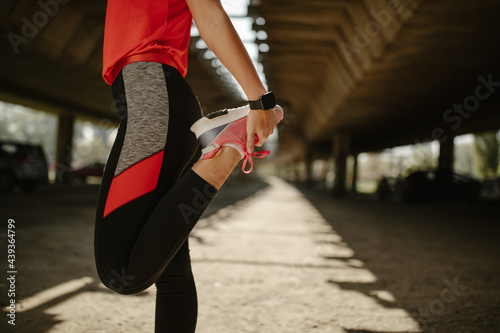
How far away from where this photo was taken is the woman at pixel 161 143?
51.0 inches

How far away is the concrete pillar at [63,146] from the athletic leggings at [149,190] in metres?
27.8

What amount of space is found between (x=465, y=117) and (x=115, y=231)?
2012 centimetres

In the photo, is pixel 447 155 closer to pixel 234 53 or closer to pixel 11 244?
pixel 11 244

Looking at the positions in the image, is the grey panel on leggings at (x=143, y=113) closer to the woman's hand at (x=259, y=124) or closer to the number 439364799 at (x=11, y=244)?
the woman's hand at (x=259, y=124)

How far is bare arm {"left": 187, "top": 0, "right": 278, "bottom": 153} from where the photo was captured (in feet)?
4.28

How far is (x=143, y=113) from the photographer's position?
1.37 m

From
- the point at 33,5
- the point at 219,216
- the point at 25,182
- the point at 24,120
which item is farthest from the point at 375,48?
the point at 24,120

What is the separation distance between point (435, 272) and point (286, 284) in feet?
6.03

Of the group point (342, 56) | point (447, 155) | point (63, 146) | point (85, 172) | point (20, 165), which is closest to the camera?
point (342, 56)

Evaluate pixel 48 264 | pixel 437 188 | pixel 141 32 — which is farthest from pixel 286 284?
pixel 437 188

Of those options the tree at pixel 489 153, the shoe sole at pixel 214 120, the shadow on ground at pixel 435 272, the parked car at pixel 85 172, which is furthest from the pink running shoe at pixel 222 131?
the tree at pixel 489 153

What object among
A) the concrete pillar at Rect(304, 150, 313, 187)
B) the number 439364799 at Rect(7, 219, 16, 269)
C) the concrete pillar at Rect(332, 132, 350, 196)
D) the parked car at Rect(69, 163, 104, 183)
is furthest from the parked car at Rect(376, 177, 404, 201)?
the parked car at Rect(69, 163, 104, 183)

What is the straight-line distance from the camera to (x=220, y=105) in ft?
72.4

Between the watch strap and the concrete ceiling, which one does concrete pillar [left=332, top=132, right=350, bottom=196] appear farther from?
the watch strap
